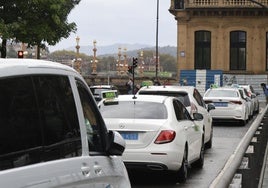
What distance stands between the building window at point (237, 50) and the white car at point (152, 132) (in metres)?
47.7

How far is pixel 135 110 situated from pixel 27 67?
21.5 feet

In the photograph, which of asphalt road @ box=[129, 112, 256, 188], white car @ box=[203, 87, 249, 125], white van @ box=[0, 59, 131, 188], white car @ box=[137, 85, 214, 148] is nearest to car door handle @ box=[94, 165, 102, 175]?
white van @ box=[0, 59, 131, 188]

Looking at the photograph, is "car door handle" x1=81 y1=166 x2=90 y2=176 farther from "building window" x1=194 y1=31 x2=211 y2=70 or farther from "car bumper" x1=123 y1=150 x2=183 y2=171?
"building window" x1=194 y1=31 x2=211 y2=70

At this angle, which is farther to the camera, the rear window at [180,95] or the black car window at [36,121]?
the rear window at [180,95]

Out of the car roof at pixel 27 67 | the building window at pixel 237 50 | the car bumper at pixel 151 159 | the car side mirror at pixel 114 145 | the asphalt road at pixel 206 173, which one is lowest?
the asphalt road at pixel 206 173

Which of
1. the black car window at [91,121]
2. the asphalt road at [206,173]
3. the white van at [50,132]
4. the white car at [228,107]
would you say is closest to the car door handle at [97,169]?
the white van at [50,132]

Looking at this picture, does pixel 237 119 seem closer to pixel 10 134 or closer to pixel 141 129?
pixel 141 129

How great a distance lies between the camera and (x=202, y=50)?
190 ft

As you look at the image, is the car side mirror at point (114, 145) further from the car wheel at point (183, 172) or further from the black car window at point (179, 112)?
the black car window at point (179, 112)

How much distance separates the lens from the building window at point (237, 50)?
57219 mm

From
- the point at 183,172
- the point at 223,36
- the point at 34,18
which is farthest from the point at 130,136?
the point at 223,36

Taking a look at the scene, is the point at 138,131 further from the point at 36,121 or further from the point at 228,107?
the point at 228,107

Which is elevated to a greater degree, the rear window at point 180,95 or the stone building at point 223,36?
the stone building at point 223,36

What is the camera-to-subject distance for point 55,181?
3588mm
